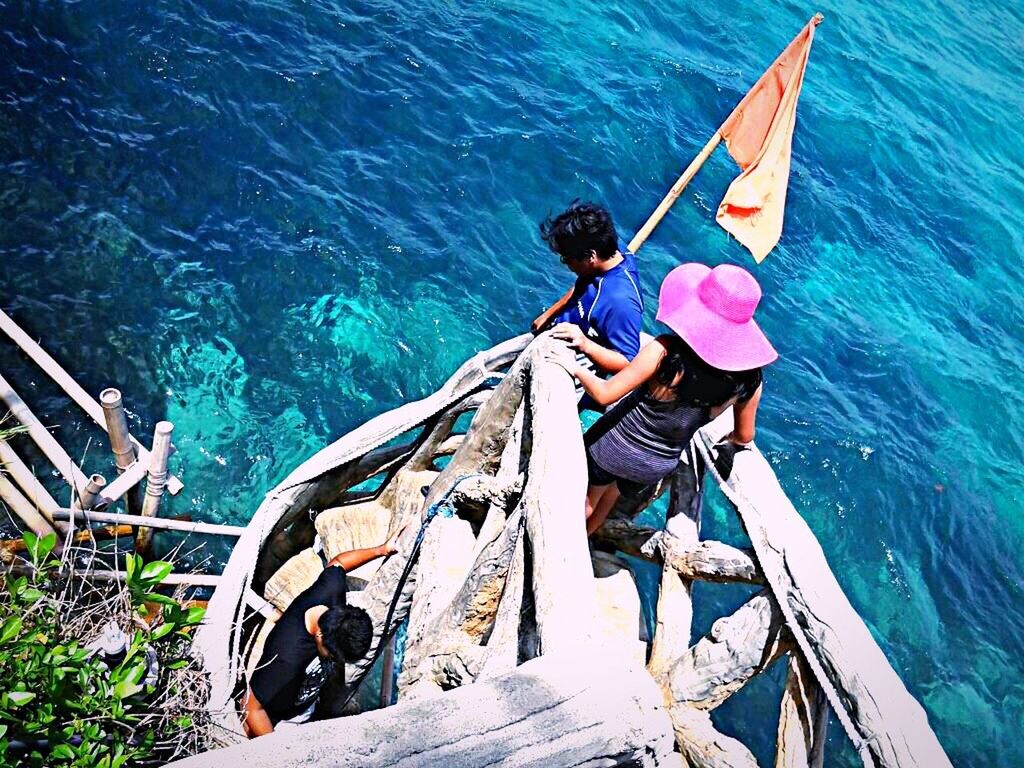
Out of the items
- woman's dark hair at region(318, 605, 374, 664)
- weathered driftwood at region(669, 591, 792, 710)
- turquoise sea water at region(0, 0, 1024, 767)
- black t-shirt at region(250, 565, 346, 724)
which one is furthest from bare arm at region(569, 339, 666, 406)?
turquoise sea water at region(0, 0, 1024, 767)

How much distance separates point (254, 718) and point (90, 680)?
1793mm

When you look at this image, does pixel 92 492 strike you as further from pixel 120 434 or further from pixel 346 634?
pixel 346 634

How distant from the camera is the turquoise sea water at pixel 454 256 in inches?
403

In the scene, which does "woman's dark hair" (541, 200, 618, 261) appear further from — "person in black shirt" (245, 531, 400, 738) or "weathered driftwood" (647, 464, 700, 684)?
"person in black shirt" (245, 531, 400, 738)

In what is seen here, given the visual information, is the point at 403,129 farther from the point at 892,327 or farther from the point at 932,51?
the point at 932,51

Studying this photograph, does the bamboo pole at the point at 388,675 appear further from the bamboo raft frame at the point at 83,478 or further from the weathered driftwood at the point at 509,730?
the weathered driftwood at the point at 509,730

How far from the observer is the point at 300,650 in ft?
→ 17.3

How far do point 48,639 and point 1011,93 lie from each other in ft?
92.0

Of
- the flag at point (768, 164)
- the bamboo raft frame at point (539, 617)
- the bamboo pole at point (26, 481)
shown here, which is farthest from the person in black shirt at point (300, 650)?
the flag at point (768, 164)

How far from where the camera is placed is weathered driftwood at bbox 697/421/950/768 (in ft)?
11.7

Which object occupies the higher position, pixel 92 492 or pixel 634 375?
pixel 634 375

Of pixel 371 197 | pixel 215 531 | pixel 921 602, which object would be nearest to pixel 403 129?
pixel 371 197

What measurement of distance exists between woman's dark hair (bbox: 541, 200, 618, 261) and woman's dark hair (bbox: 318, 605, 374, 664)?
8.22 feet

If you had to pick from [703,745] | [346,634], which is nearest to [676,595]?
[703,745]
